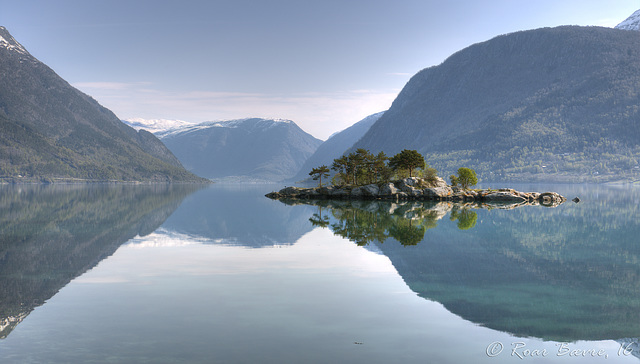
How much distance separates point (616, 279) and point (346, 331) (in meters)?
20.4

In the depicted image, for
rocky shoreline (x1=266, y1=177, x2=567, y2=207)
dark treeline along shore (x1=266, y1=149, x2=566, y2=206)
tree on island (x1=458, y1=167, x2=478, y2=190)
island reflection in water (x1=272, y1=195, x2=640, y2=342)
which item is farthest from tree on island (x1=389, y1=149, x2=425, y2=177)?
island reflection in water (x1=272, y1=195, x2=640, y2=342)

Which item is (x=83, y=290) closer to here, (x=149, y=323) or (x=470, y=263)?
(x=149, y=323)

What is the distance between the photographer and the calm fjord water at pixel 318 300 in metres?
16.4

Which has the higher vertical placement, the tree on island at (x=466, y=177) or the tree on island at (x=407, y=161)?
the tree on island at (x=407, y=161)

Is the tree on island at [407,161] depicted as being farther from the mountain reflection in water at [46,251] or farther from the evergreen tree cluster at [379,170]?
the mountain reflection in water at [46,251]

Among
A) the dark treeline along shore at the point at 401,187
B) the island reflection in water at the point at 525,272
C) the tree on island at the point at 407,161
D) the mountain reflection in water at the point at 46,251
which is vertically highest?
the tree on island at the point at 407,161

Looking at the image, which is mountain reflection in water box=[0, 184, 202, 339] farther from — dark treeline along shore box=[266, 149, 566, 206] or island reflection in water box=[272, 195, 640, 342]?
dark treeline along shore box=[266, 149, 566, 206]

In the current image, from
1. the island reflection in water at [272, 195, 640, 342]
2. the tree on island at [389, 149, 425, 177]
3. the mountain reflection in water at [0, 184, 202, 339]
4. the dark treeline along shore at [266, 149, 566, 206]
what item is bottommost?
the island reflection in water at [272, 195, 640, 342]

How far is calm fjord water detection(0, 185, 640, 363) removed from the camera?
53.8ft

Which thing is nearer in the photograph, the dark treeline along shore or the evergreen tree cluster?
the dark treeline along shore

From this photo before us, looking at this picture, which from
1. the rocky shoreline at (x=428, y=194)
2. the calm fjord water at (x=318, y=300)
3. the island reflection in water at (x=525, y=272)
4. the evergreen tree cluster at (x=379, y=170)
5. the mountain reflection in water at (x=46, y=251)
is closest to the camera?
the calm fjord water at (x=318, y=300)

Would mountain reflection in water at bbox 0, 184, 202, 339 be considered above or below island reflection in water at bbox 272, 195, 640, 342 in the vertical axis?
above

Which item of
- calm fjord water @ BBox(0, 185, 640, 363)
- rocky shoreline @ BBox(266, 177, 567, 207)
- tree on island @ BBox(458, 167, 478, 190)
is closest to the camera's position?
calm fjord water @ BBox(0, 185, 640, 363)

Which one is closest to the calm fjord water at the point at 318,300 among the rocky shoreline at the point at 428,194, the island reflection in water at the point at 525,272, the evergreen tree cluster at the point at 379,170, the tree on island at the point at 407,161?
the island reflection in water at the point at 525,272
